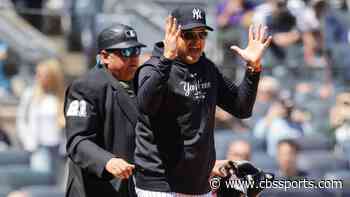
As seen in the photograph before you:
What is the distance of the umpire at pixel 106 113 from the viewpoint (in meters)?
5.57

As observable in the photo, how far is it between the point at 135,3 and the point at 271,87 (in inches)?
86.5

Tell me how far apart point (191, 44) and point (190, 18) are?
14cm

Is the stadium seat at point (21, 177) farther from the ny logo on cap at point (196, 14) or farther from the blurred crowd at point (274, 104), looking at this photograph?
the ny logo on cap at point (196, 14)

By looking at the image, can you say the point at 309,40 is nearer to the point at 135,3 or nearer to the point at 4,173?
the point at 135,3

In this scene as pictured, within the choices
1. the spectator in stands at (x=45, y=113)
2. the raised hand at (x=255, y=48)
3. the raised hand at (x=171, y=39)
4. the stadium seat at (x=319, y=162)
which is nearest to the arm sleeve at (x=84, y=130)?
the raised hand at (x=171, y=39)

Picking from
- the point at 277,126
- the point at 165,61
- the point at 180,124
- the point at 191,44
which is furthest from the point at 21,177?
the point at 165,61

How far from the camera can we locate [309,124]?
1202cm

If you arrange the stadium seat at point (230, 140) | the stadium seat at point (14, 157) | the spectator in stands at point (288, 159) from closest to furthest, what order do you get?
the stadium seat at point (14, 157) < the spectator in stands at point (288, 159) < the stadium seat at point (230, 140)

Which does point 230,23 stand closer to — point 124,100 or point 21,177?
point 21,177

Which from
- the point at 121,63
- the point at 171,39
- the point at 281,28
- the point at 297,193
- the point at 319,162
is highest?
the point at 281,28

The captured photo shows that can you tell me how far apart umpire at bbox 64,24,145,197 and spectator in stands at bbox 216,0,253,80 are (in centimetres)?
680

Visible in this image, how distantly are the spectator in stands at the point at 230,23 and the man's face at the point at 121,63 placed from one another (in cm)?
678

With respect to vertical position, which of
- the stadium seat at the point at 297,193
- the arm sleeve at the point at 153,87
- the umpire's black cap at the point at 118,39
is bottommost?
the stadium seat at the point at 297,193

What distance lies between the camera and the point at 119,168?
5.24m
